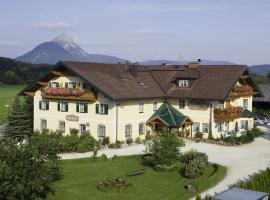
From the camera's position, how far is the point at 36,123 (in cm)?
5238

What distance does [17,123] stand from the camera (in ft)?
165

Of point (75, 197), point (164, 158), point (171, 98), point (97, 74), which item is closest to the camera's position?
point (75, 197)

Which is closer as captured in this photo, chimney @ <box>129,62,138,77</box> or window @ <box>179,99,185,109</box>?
window @ <box>179,99,185,109</box>

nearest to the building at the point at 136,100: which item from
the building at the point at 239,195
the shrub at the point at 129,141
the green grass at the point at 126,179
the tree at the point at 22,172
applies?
the shrub at the point at 129,141

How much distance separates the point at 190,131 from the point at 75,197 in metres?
24.4

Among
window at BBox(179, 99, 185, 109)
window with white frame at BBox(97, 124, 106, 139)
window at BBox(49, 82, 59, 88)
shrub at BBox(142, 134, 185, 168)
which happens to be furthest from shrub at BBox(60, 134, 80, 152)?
window at BBox(179, 99, 185, 109)

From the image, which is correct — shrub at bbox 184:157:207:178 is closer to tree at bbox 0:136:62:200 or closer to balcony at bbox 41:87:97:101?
tree at bbox 0:136:62:200

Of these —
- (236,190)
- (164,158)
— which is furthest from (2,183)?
(164,158)

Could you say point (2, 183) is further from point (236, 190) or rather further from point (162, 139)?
point (162, 139)

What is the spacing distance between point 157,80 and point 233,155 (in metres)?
16.6

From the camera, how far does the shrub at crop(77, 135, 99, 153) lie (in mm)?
42625

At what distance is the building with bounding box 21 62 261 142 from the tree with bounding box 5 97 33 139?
1691 millimetres

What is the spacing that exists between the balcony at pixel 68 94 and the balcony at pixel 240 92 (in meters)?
14.8

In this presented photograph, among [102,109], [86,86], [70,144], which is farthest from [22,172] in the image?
[86,86]
